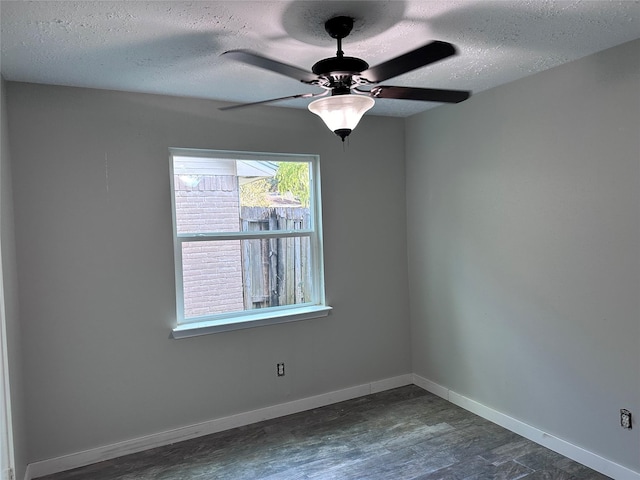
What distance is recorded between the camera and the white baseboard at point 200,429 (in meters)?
2.75

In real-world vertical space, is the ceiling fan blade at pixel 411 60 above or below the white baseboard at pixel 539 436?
above

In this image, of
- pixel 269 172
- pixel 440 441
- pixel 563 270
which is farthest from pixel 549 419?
pixel 269 172

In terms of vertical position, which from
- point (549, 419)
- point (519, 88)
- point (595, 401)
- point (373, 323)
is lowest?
point (549, 419)

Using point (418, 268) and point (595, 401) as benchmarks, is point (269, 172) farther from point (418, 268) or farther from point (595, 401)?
point (595, 401)

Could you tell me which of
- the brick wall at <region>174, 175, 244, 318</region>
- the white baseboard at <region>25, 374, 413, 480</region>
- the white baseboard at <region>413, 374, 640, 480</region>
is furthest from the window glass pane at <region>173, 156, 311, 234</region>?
the white baseboard at <region>413, 374, 640, 480</region>

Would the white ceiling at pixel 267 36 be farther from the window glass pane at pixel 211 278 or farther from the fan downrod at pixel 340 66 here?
the window glass pane at pixel 211 278

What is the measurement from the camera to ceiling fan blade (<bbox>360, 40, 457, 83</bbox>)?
1.57m

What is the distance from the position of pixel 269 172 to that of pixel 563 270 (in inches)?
85.0

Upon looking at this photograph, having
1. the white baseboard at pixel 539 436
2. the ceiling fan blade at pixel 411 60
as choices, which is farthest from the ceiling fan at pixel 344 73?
the white baseboard at pixel 539 436

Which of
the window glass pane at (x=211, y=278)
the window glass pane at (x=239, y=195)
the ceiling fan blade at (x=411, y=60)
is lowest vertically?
the window glass pane at (x=211, y=278)

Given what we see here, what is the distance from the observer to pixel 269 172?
11.4ft

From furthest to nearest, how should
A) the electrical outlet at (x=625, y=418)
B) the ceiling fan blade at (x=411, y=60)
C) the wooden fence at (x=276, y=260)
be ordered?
the wooden fence at (x=276, y=260) < the electrical outlet at (x=625, y=418) < the ceiling fan blade at (x=411, y=60)

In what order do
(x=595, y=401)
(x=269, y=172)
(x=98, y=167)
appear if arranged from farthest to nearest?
1. (x=269, y=172)
2. (x=98, y=167)
3. (x=595, y=401)

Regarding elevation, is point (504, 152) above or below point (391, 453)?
above
